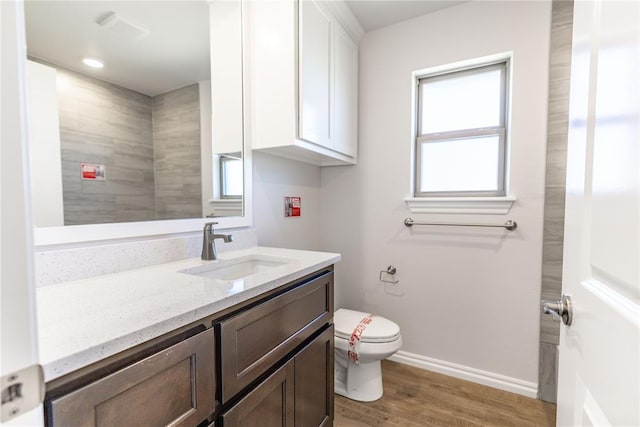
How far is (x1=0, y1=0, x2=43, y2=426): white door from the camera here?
0.30m

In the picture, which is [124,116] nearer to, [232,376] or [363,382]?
[232,376]

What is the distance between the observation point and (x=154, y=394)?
628 mm

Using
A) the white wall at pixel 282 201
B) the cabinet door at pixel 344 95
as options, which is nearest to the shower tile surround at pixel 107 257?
the white wall at pixel 282 201

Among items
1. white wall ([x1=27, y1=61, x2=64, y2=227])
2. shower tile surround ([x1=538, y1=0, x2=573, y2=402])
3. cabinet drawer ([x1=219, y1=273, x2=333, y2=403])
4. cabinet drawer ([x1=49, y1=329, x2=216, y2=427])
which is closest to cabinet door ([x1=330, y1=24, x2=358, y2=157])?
cabinet drawer ([x1=219, y1=273, x2=333, y2=403])

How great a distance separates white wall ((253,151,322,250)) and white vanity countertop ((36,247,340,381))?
28.0 inches

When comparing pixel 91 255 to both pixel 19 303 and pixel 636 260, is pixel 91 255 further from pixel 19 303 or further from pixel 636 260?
pixel 636 260

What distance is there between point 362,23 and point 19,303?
2.42 meters

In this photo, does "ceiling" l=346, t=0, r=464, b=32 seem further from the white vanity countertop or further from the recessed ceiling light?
the white vanity countertop

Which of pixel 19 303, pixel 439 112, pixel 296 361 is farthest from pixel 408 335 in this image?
pixel 19 303

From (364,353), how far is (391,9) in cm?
220

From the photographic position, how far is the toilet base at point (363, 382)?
1775mm

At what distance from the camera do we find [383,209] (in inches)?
87.5

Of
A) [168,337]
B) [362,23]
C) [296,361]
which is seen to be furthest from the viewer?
[362,23]

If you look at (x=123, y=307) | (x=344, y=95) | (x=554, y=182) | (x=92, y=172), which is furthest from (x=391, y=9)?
(x=123, y=307)
